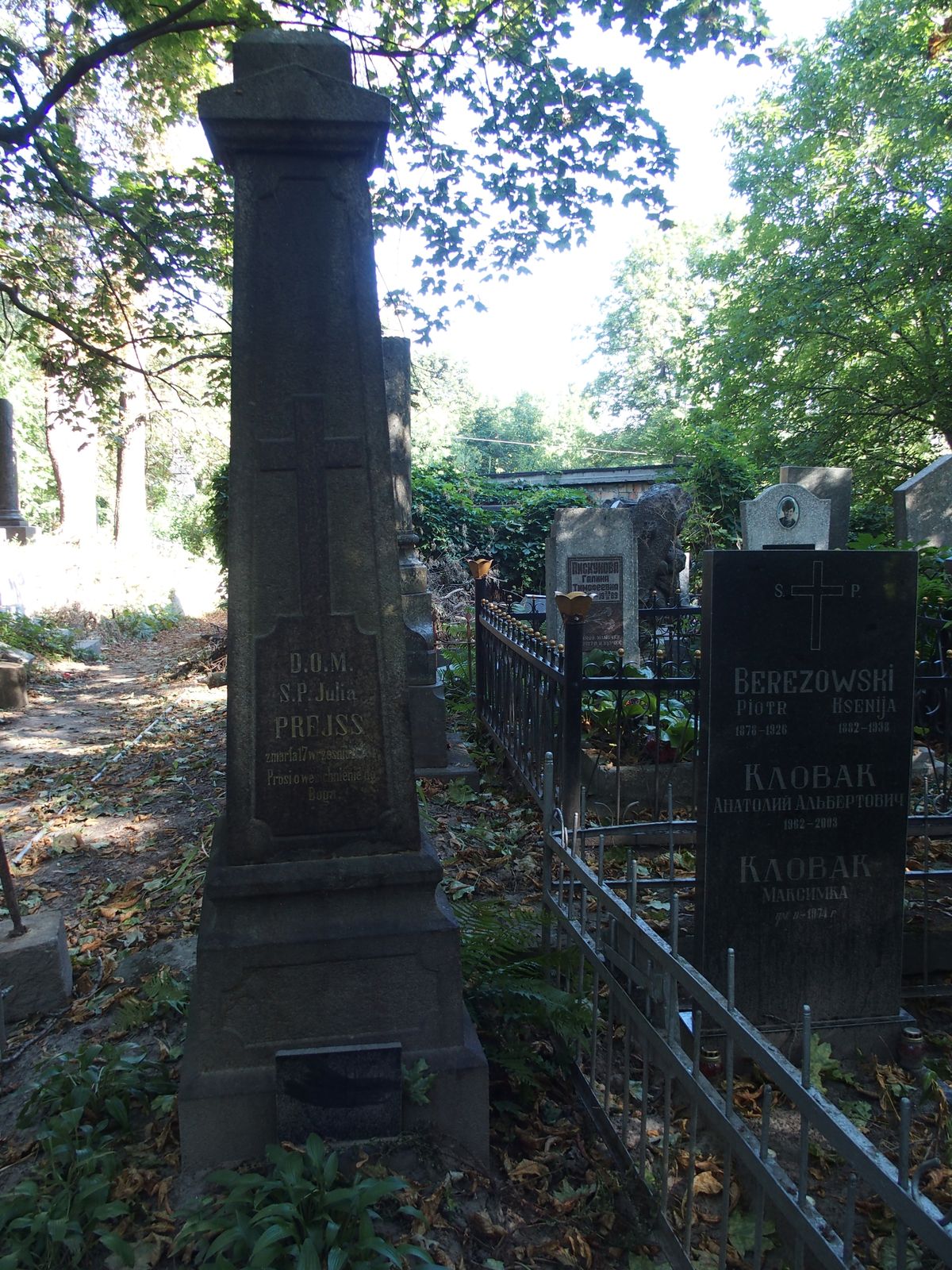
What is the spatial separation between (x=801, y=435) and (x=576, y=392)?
4374 cm

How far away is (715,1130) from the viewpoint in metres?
2.08

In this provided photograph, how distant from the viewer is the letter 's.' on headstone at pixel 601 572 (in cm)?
982

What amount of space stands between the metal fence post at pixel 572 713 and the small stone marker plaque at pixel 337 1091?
7.74ft

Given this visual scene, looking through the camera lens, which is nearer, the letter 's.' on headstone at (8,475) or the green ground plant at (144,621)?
the letter 's.' on headstone at (8,475)

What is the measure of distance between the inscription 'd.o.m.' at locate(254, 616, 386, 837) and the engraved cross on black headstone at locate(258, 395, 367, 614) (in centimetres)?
13

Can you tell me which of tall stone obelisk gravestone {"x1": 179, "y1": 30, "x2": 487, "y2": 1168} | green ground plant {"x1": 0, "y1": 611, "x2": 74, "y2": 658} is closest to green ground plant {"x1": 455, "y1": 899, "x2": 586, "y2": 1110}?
tall stone obelisk gravestone {"x1": 179, "y1": 30, "x2": 487, "y2": 1168}

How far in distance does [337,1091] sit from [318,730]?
106 cm

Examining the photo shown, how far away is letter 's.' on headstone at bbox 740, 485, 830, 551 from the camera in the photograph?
37.9 ft

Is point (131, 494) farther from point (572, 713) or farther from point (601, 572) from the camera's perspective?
point (572, 713)

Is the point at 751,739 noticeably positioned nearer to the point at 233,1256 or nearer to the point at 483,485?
the point at 233,1256

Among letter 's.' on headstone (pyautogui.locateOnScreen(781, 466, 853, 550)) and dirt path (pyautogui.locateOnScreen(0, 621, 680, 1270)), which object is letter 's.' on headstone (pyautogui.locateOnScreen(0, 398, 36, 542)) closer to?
dirt path (pyautogui.locateOnScreen(0, 621, 680, 1270))

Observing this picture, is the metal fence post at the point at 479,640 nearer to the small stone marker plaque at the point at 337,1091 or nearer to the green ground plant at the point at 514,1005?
the green ground plant at the point at 514,1005

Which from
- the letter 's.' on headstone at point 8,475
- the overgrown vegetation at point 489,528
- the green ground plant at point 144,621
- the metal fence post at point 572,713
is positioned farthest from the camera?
the green ground plant at point 144,621

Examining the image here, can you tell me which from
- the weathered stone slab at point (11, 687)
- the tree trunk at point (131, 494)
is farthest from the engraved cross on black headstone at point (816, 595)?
the tree trunk at point (131, 494)
